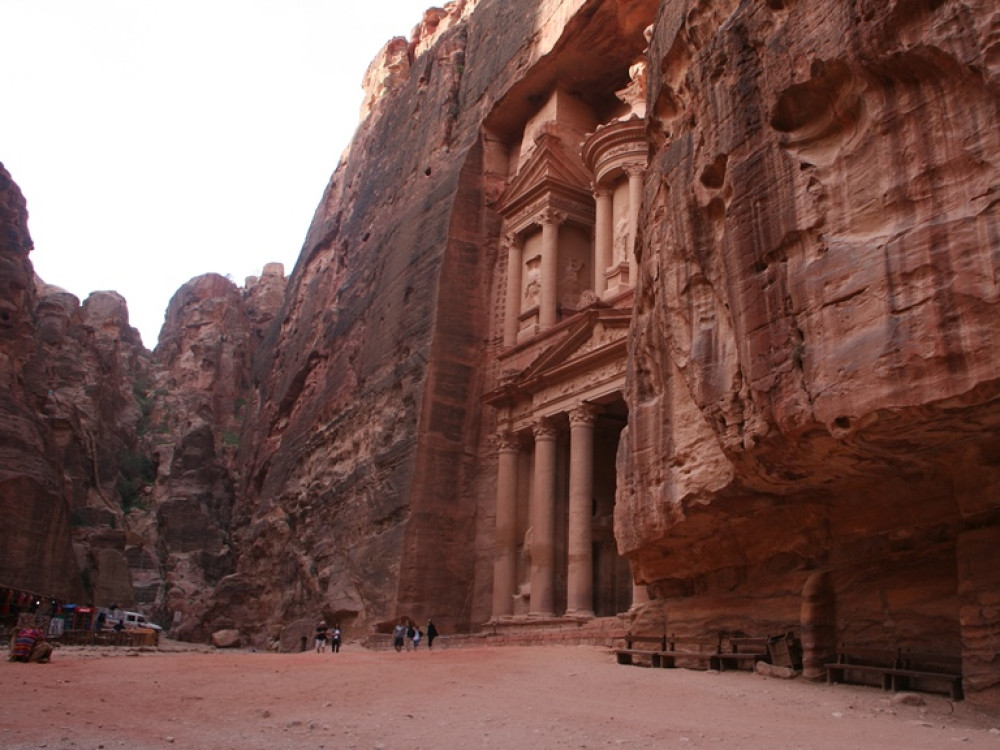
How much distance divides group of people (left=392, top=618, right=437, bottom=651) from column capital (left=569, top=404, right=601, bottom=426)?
6.77 meters

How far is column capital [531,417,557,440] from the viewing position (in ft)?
91.2

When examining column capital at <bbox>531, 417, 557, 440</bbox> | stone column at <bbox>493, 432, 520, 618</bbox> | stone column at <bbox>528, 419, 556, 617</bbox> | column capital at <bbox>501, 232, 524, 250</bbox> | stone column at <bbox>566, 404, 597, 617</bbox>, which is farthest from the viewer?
column capital at <bbox>501, 232, 524, 250</bbox>

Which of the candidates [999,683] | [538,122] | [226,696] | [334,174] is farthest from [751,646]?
[334,174]

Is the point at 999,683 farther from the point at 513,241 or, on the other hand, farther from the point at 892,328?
the point at 513,241

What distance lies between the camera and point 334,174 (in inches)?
2132

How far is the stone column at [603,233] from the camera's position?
30.5 meters

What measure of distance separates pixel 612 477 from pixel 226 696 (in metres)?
17.7

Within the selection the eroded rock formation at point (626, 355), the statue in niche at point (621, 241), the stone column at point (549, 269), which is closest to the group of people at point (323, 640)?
the eroded rock formation at point (626, 355)

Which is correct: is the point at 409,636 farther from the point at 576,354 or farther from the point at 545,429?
the point at 576,354

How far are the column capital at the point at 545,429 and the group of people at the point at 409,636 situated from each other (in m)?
6.27

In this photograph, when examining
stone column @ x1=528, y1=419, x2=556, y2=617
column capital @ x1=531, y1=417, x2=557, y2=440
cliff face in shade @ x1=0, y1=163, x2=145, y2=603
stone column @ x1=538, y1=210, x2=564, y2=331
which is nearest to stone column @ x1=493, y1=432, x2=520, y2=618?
stone column @ x1=528, y1=419, x2=556, y2=617

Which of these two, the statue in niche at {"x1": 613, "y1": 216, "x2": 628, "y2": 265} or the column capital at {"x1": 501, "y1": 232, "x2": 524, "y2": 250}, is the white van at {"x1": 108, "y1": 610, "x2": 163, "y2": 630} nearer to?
the column capital at {"x1": 501, "y1": 232, "x2": 524, "y2": 250}

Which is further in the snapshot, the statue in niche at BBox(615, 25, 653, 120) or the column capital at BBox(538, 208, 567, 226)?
the column capital at BBox(538, 208, 567, 226)

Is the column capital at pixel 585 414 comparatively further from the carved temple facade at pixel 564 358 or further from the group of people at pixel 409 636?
the group of people at pixel 409 636
